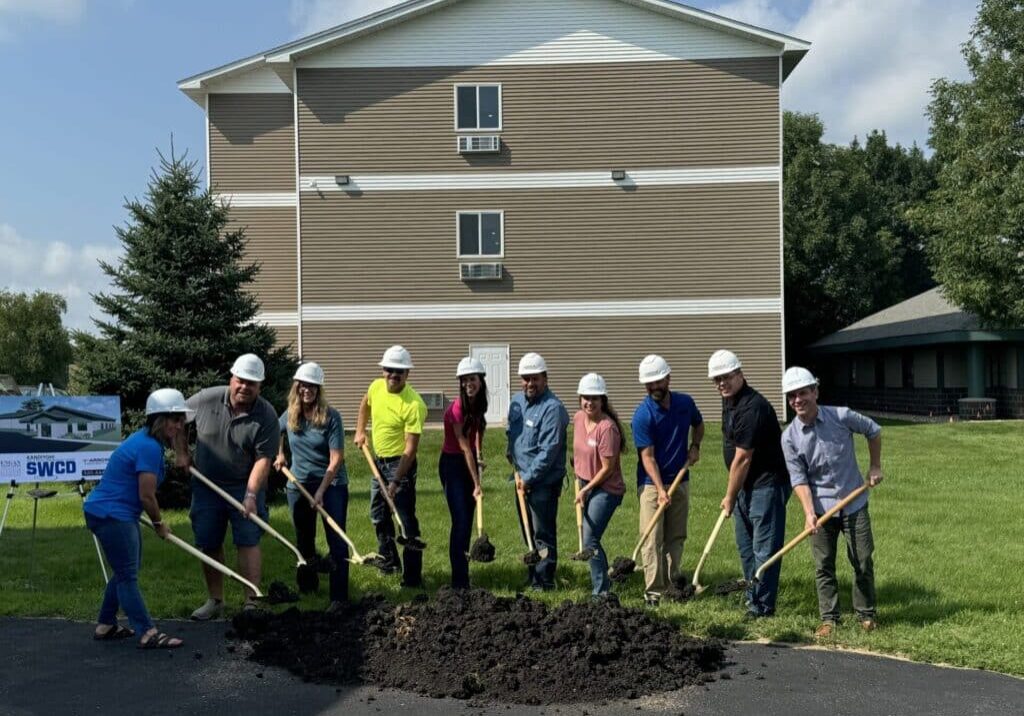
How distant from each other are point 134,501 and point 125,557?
1.29 feet

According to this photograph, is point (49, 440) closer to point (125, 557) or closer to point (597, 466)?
point (125, 557)

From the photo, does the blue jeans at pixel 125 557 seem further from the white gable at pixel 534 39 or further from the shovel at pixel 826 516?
the white gable at pixel 534 39

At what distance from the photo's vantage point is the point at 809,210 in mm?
50250

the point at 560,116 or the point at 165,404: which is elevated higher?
the point at 560,116

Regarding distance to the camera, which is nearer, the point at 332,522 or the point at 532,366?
the point at 332,522

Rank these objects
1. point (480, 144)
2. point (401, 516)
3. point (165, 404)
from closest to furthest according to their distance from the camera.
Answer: point (165, 404) < point (401, 516) < point (480, 144)

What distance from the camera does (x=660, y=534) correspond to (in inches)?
321

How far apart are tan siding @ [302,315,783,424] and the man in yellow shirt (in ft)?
54.2

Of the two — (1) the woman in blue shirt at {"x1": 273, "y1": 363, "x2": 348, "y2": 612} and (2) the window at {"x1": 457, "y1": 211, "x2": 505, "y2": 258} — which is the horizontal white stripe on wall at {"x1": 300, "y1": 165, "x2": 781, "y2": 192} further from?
(1) the woman in blue shirt at {"x1": 273, "y1": 363, "x2": 348, "y2": 612}

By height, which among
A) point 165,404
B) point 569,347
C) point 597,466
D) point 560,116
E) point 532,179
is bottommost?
point 597,466

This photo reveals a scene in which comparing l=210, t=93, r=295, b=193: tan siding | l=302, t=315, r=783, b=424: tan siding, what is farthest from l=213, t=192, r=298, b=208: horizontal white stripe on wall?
l=302, t=315, r=783, b=424: tan siding

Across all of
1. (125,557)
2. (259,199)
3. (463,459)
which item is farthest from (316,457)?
(259,199)

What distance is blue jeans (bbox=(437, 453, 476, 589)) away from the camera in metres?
8.33

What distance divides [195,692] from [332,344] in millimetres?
19847
